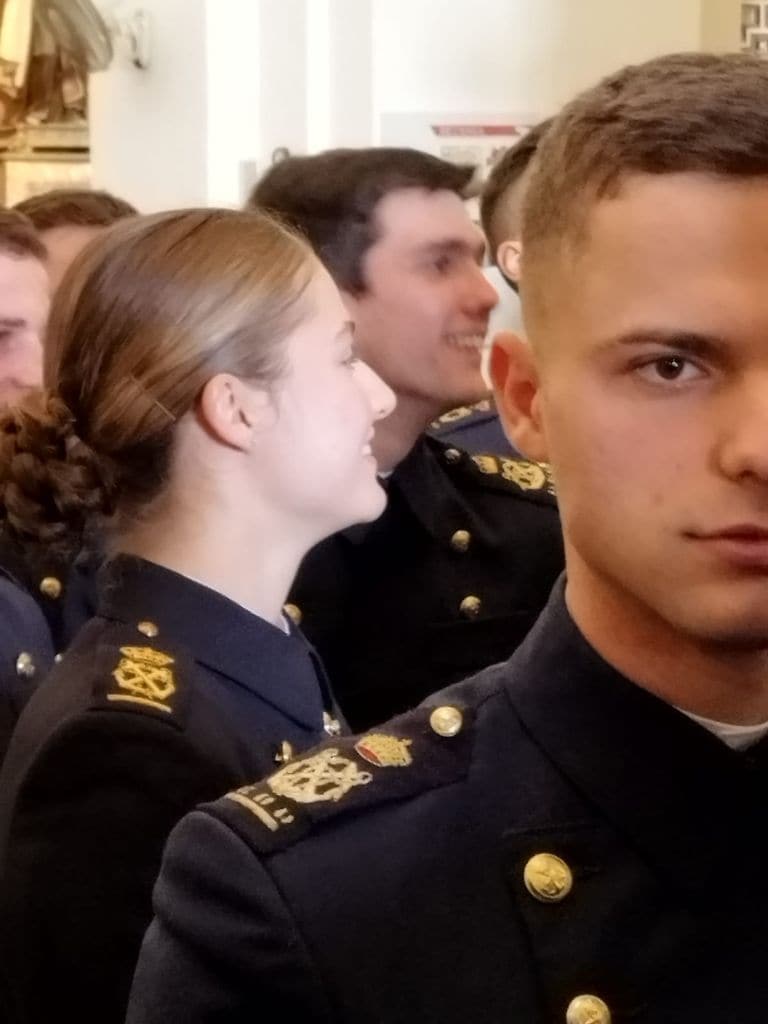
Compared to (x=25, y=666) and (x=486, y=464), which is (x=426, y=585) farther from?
(x=25, y=666)

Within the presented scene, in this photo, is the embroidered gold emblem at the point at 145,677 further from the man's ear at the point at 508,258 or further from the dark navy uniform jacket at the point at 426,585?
the man's ear at the point at 508,258

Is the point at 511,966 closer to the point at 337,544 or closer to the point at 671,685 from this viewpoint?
the point at 671,685

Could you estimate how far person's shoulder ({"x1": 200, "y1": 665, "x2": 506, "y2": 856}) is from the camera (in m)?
0.73

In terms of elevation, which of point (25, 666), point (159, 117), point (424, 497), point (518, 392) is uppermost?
point (518, 392)

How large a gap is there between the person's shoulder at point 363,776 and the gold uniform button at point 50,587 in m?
0.88

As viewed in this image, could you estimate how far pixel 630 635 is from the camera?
0.73 meters

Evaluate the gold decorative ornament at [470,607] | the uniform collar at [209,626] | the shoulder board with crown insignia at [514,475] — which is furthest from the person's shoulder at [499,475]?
the uniform collar at [209,626]

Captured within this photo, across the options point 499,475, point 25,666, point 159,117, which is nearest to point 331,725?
point 25,666

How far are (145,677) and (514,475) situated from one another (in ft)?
2.18

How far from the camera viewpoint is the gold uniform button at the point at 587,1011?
2.19ft

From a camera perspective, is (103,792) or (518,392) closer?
(518,392)

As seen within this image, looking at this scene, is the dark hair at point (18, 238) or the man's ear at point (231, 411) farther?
the dark hair at point (18, 238)

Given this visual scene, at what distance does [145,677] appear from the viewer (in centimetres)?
107

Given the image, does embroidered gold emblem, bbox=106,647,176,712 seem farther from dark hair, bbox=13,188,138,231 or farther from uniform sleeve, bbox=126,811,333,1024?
dark hair, bbox=13,188,138,231
